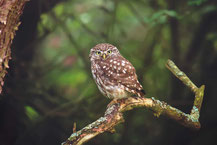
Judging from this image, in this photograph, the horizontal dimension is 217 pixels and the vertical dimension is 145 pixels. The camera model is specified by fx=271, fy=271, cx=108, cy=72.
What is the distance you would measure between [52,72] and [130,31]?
1.64m

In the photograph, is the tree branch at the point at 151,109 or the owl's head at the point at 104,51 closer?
the tree branch at the point at 151,109

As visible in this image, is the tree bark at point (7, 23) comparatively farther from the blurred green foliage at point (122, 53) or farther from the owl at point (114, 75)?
the owl at point (114, 75)

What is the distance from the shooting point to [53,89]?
3721 millimetres

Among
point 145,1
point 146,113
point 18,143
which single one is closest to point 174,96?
point 146,113

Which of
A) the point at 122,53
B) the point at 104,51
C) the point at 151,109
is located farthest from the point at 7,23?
the point at 122,53

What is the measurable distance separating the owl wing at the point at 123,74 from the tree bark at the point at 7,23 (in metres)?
0.99

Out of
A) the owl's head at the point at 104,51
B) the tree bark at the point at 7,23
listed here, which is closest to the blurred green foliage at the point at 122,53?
the owl's head at the point at 104,51

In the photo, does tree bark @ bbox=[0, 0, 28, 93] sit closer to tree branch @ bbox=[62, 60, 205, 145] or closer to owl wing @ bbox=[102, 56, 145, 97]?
tree branch @ bbox=[62, 60, 205, 145]

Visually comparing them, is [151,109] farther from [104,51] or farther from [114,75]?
[104,51]

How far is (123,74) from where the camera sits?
2.60 metres

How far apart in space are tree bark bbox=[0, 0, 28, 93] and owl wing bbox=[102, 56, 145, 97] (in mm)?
993

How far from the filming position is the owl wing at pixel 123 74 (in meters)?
2.51

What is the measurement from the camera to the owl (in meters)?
2.54

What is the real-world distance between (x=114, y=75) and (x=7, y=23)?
3.60ft
